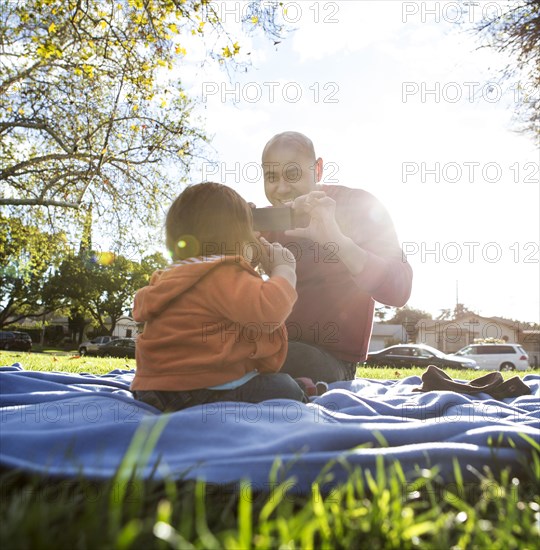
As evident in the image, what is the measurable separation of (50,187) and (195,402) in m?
12.0

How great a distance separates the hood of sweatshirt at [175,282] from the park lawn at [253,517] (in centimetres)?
98

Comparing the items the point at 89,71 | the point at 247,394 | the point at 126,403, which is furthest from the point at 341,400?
the point at 89,71

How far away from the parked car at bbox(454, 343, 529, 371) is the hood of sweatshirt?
83.3ft

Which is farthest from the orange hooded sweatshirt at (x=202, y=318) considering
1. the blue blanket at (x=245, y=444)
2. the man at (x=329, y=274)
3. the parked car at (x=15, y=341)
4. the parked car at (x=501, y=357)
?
the parked car at (x=15, y=341)

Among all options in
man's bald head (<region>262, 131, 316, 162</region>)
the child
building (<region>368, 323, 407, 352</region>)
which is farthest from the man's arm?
building (<region>368, 323, 407, 352</region>)

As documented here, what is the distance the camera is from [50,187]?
40.9 ft

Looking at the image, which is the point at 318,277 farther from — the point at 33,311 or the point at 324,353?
the point at 33,311

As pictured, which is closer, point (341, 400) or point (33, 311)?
point (341, 400)

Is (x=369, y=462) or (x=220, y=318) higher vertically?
(x=220, y=318)

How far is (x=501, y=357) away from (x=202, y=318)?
85.3 ft

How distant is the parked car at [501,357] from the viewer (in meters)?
24.3

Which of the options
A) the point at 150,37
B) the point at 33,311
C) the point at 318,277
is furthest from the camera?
the point at 33,311

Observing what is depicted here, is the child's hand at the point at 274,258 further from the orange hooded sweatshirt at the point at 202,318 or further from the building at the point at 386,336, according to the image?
the building at the point at 386,336

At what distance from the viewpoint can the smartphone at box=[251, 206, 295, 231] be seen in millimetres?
2936
